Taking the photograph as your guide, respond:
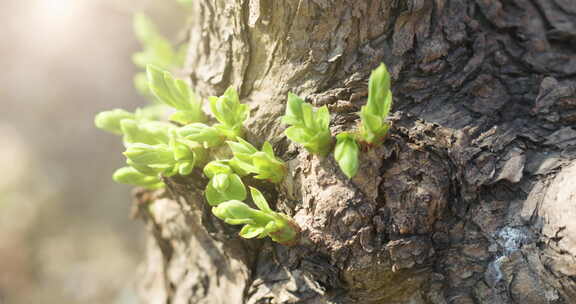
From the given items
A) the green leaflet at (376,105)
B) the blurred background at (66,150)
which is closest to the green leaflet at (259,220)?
the green leaflet at (376,105)

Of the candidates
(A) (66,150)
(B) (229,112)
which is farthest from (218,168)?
(A) (66,150)

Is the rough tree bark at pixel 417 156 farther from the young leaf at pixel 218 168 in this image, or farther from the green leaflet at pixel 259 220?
the young leaf at pixel 218 168

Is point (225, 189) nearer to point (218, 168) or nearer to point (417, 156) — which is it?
point (218, 168)

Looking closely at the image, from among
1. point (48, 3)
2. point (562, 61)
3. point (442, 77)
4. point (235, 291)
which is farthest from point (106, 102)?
point (562, 61)

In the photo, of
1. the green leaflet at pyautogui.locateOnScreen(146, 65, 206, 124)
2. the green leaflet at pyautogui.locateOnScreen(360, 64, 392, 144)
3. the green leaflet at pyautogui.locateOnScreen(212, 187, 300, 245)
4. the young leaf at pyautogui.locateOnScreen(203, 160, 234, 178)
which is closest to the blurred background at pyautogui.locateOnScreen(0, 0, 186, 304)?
the green leaflet at pyautogui.locateOnScreen(146, 65, 206, 124)

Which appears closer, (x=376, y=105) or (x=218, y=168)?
(x=376, y=105)

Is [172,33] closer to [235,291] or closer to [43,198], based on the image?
[43,198]

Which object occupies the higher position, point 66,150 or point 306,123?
point 66,150

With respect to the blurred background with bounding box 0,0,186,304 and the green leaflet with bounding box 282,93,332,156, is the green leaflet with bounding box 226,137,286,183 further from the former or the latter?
the blurred background with bounding box 0,0,186,304
